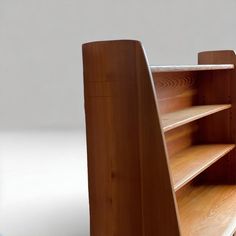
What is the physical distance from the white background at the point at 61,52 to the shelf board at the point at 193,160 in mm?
1641

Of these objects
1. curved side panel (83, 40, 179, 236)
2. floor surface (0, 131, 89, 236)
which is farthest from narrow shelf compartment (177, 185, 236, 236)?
floor surface (0, 131, 89, 236)

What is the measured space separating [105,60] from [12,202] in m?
2.01

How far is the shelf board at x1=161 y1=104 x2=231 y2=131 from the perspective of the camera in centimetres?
219

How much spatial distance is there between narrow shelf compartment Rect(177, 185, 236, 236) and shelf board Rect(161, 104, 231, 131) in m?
0.54

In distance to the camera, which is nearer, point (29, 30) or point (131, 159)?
point (131, 159)

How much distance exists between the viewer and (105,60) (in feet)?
6.42

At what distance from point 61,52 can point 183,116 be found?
5769mm

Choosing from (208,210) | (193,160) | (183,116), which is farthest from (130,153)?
(208,210)

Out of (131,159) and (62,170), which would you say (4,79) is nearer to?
(62,170)

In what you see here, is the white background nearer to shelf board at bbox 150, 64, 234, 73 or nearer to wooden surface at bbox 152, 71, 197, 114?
wooden surface at bbox 152, 71, 197, 114

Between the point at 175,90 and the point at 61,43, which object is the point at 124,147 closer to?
the point at 175,90

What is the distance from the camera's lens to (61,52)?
8.00m

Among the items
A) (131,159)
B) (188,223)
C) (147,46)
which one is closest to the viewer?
(131,159)

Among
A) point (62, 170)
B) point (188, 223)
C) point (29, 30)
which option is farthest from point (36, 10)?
point (188, 223)
